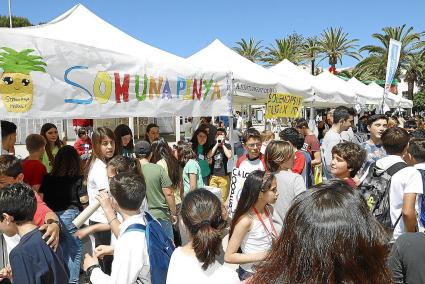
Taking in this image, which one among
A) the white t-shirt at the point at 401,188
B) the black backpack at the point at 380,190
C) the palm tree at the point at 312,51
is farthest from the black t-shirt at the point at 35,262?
the palm tree at the point at 312,51

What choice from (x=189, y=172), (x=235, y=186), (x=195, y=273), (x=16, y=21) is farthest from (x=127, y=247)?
(x=16, y=21)

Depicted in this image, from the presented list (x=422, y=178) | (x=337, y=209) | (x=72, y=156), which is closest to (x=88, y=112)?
(x=72, y=156)

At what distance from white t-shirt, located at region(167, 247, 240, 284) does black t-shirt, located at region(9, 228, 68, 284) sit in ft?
2.07

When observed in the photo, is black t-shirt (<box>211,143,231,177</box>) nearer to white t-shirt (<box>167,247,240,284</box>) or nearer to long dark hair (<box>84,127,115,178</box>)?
long dark hair (<box>84,127,115,178</box>)

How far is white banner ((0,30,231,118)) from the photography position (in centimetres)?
326

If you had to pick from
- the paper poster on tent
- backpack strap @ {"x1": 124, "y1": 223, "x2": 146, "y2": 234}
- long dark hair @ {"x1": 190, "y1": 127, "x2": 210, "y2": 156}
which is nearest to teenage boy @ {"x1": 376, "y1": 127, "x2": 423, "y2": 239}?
the paper poster on tent

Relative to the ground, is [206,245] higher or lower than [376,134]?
lower

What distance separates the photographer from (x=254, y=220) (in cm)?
298

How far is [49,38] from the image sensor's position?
11.8 feet

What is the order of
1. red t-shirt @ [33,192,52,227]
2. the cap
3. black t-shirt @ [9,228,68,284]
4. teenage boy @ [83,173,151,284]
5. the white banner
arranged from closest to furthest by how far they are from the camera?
black t-shirt @ [9,228,68,284], teenage boy @ [83,173,151,284], red t-shirt @ [33,192,52,227], the white banner, the cap

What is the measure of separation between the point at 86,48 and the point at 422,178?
3187mm

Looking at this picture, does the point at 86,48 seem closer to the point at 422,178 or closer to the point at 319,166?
the point at 422,178

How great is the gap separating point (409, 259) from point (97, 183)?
2846mm

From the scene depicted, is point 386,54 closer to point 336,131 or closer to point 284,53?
point 284,53
